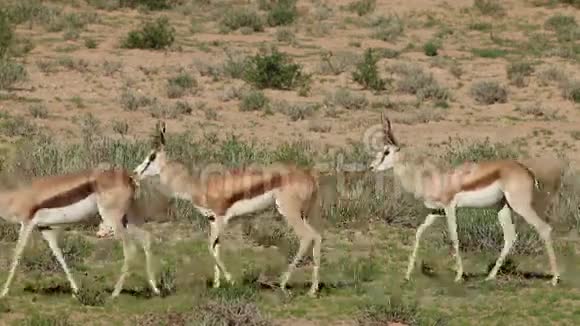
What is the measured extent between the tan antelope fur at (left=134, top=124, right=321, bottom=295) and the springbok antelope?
1.16 metres

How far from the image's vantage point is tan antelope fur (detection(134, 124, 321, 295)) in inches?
390

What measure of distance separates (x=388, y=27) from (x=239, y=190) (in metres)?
29.1

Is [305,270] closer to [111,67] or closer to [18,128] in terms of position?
[18,128]

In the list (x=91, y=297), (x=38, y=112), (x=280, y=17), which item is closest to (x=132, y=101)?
(x=38, y=112)

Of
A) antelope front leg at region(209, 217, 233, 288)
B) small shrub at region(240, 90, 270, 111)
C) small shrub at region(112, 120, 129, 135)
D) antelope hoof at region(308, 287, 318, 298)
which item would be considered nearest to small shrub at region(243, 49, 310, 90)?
small shrub at region(240, 90, 270, 111)

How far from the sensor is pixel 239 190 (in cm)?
988

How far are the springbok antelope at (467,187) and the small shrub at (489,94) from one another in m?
14.1

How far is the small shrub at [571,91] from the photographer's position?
25000 mm

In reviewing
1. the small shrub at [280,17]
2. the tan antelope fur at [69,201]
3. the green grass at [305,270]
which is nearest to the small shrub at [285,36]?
the small shrub at [280,17]

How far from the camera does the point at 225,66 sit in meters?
27.6

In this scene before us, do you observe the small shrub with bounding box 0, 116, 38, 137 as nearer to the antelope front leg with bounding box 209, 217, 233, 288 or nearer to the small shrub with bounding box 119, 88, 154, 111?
the small shrub with bounding box 119, 88, 154, 111

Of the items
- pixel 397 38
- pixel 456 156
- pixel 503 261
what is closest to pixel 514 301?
pixel 503 261

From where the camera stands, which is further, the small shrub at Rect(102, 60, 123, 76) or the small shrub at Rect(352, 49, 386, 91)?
the small shrub at Rect(102, 60, 123, 76)

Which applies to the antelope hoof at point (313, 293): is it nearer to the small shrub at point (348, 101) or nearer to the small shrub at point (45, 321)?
the small shrub at point (45, 321)
